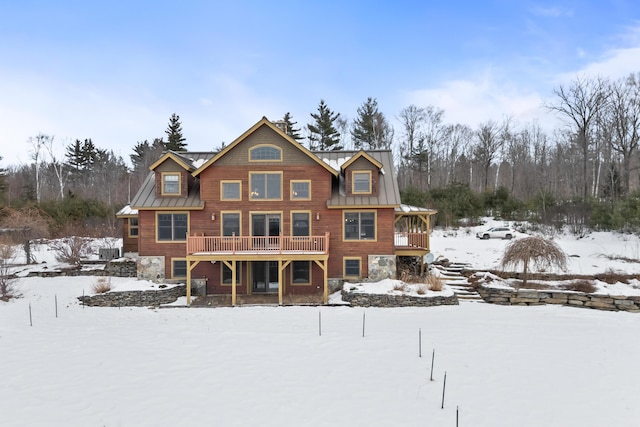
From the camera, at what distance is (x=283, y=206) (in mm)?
19078

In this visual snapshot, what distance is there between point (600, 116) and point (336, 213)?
35.9m

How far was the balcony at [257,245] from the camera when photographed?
17.4 m

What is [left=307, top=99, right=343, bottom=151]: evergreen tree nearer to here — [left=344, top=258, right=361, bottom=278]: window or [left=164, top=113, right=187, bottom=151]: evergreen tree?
[left=164, top=113, right=187, bottom=151]: evergreen tree

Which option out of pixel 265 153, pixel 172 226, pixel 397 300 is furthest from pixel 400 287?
pixel 172 226

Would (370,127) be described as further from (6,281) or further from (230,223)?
(6,281)

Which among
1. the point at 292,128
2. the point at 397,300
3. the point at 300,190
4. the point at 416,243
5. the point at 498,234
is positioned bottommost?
the point at 397,300

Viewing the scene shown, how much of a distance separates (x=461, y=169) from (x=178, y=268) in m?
46.0

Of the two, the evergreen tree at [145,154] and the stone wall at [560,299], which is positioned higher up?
the evergreen tree at [145,154]

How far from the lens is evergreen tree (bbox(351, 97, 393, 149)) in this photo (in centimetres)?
4759

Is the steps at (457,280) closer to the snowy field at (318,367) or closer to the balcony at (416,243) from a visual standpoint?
the snowy field at (318,367)

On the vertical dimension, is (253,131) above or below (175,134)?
below

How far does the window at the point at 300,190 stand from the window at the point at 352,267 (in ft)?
12.8

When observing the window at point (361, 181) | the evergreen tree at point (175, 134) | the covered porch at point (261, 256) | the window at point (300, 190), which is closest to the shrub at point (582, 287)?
the window at point (361, 181)

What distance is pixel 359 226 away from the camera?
743 inches
